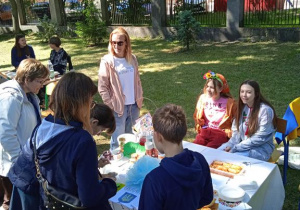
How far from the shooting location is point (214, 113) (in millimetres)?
4031

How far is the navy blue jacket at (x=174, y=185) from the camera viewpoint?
1650mm

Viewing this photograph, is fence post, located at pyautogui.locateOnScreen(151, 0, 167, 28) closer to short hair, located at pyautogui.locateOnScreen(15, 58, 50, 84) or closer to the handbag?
short hair, located at pyautogui.locateOnScreen(15, 58, 50, 84)

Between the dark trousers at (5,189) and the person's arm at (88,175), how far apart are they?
170 centimetres

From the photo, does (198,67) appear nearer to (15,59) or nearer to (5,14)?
(15,59)

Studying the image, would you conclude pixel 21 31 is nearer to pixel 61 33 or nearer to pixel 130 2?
pixel 61 33

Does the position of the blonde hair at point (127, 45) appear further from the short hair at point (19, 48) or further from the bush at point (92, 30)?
the bush at point (92, 30)

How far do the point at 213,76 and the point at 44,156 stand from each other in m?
2.57

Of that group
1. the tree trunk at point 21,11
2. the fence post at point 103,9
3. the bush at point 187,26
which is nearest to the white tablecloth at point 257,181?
the bush at point 187,26

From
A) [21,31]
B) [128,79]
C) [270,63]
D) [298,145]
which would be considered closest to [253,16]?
[270,63]

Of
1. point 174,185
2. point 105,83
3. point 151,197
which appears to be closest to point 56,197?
point 151,197

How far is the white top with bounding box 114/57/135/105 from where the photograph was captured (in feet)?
12.8

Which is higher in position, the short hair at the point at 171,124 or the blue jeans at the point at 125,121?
the short hair at the point at 171,124

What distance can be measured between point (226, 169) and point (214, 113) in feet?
4.62

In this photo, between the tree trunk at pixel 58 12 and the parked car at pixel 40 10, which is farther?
the parked car at pixel 40 10
